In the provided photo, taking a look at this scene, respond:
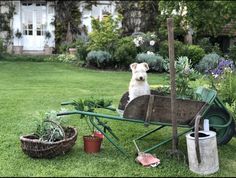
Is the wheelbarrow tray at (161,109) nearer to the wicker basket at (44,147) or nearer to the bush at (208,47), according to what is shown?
the wicker basket at (44,147)

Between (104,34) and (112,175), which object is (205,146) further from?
(104,34)

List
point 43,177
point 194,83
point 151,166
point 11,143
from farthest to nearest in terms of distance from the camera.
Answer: point 194,83 < point 11,143 < point 151,166 < point 43,177

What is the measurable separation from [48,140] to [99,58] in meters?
10.4

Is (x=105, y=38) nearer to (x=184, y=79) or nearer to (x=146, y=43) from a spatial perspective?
(x=146, y=43)

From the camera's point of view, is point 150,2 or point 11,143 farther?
point 150,2

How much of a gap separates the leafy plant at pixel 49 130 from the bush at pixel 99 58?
33.5 ft

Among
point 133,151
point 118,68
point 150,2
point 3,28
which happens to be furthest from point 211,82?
point 3,28

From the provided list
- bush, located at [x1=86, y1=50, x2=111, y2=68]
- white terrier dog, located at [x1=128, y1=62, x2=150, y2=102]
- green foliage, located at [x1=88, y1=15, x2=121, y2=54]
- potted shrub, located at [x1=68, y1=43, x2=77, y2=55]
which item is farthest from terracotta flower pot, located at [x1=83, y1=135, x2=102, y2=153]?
potted shrub, located at [x1=68, y1=43, x2=77, y2=55]

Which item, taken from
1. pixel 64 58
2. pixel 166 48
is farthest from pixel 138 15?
pixel 166 48

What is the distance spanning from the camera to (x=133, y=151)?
5.11m

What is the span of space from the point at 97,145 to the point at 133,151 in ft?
1.52

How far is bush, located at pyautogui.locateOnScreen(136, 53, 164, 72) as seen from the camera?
14398mm

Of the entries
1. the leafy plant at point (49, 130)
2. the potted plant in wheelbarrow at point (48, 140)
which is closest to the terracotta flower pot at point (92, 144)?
the potted plant in wheelbarrow at point (48, 140)

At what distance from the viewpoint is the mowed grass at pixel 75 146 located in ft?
14.5
